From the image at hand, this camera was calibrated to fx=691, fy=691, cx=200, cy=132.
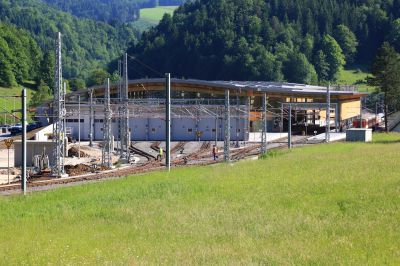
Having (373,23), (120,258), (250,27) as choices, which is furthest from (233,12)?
(120,258)

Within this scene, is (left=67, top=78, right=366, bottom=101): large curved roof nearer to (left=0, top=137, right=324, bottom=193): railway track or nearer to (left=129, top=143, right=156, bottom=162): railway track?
(left=0, top=137, right=324, bottom=193): railway track

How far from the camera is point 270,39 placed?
15612cm

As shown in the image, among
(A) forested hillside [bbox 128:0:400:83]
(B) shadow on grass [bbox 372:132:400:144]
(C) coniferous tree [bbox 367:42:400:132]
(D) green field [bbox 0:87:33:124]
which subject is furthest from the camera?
(A) forested hillside [bbox 128:0:400:83]

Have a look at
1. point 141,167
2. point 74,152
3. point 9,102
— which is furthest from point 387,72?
point 9,102

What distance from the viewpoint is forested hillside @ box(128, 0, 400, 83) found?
149m

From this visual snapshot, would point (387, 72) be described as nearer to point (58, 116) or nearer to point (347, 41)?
point (58, 116)

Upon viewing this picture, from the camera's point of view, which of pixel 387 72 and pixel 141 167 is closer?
pixel 141 167

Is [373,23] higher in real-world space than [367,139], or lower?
higher

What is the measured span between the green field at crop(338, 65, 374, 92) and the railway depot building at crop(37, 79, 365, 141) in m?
50.9

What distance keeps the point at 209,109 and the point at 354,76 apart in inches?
3318

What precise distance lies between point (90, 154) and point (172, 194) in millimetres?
37804

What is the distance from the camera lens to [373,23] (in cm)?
17062

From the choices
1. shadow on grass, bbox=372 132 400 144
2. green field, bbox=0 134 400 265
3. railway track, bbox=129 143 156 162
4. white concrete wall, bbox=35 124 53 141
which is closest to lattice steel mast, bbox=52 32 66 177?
green field, bbox=0 134 400 265

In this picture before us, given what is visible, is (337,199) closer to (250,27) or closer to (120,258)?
(120,258)
